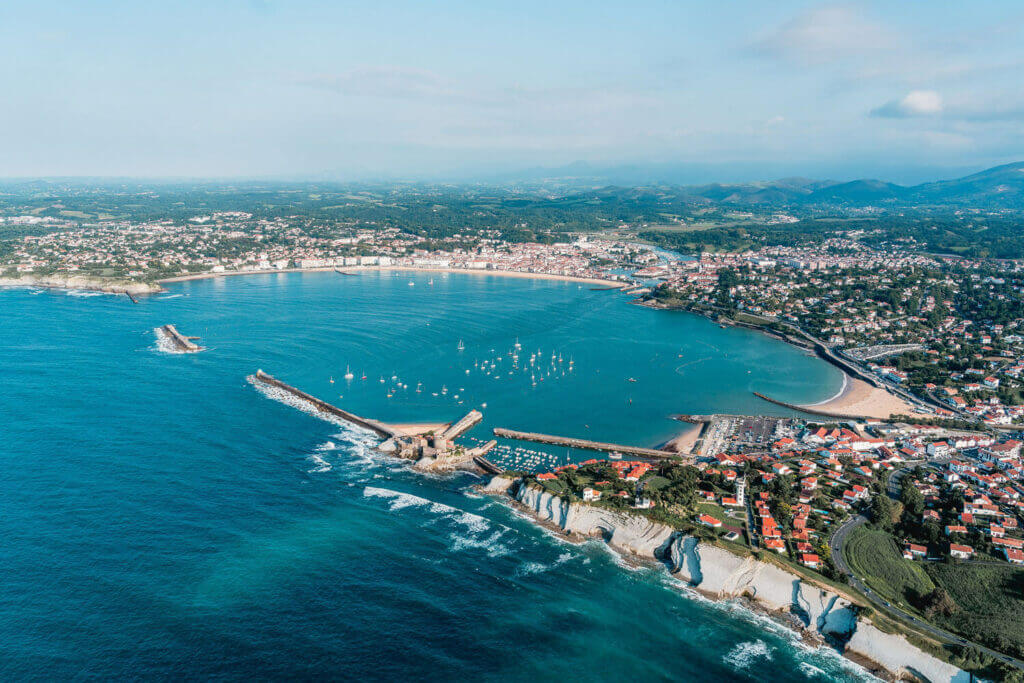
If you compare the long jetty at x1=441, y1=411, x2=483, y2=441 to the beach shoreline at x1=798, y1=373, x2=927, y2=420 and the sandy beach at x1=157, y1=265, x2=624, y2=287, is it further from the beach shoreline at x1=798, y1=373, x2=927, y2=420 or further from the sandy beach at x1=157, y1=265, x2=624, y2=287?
the sandy beach at x1=157, y1=265, x2=624, y2=287

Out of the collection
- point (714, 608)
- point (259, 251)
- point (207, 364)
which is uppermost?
point (259, 251)

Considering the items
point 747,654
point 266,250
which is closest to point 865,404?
point 747,654

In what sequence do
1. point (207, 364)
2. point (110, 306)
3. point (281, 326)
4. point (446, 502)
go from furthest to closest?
point (110, 306) → point (281, 326) → point (207, 364) → point (446, 502)

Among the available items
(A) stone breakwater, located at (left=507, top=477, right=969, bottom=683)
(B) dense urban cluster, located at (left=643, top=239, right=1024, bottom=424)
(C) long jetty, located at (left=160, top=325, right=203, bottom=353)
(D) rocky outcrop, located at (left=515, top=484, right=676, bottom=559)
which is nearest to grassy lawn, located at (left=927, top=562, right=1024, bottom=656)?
(A) stone breakwater, located at (left=507, top=477, right=969, bottom=683)

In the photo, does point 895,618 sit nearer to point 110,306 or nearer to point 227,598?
point 227,598

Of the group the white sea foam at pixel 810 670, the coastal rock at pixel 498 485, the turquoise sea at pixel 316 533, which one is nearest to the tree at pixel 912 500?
the turquoise sea at pixel 316 533

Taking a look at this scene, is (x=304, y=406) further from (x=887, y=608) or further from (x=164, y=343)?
(x=887, y=608)

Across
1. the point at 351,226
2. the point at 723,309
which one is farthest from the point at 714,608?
the point at 351,226

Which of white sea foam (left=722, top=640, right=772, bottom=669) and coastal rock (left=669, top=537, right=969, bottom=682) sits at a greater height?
coastal rock (left=669, top=537, right=969, bottom=682)

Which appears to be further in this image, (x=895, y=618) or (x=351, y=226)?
(x=351, y=226)
